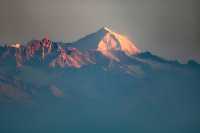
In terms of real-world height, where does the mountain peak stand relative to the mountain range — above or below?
above

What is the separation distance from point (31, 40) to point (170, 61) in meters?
1.85

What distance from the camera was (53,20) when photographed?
7078 millimetres

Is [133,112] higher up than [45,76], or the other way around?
[45,76]

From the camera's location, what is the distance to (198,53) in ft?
23.1

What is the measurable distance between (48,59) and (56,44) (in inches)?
9.0

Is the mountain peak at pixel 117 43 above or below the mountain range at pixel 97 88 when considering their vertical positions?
above

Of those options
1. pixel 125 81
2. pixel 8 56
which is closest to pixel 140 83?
pixel 125 81

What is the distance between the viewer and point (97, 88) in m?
7.03

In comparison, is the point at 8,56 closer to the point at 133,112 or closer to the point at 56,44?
the point at 56,44

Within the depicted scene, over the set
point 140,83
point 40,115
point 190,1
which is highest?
point 190,1

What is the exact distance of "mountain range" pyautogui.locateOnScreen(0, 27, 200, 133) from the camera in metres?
6.93

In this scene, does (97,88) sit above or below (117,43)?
below

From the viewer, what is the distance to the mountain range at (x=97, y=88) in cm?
693

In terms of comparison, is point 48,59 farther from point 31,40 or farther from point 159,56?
point 159,56
